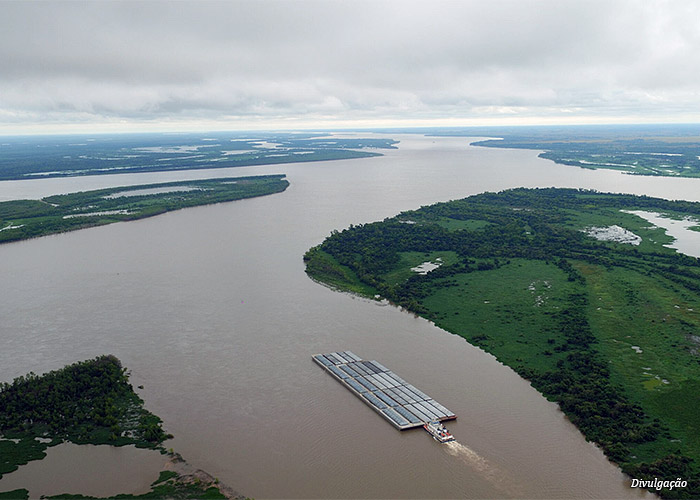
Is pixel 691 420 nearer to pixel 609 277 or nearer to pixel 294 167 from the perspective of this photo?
pixel 609 277

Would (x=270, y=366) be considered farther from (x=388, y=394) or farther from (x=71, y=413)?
(x=71, y=413)

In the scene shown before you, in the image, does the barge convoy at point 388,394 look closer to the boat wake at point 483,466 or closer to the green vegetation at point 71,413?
the boat wake at point 483,466

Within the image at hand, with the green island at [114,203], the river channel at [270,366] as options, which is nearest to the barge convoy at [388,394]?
the river channel at [270,366]

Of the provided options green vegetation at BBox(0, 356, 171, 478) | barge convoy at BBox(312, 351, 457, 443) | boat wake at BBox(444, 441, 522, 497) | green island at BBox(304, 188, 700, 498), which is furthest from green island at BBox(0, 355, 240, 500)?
green island at BBox(304, 188, 700, 498)

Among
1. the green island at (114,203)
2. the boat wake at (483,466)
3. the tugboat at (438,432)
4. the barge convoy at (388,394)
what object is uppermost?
the green island at (114,203)

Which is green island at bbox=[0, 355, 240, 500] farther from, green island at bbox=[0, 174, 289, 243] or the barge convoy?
green island at bbox=[0, 174, 289, 243]

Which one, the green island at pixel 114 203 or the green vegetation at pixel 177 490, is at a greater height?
the green island at pixel 114 203

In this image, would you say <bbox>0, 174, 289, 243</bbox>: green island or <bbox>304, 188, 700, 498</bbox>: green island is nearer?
<bbox>304, 188, 700, 498</bbox>: green island
